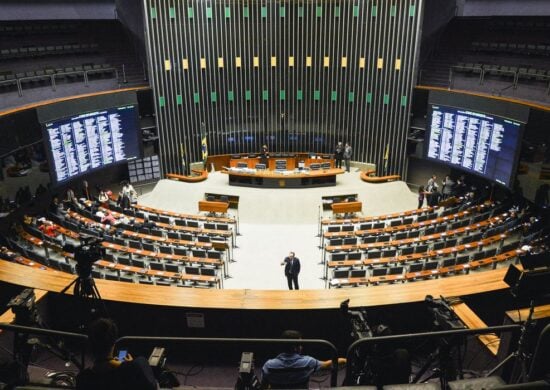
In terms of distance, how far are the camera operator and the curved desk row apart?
5.54 ft

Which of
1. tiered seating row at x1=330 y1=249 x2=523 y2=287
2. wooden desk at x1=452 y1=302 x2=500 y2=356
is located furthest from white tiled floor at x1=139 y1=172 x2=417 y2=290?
wooden desk at x1=452 y1=302 x2=500 y2=356

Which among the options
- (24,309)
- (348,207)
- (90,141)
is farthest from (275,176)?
(24,309)

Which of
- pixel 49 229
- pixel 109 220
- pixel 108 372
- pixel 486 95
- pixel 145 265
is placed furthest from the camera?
pixel 486 95

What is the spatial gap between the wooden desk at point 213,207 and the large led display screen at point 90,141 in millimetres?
3782

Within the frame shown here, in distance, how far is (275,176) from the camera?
15844 millimetres

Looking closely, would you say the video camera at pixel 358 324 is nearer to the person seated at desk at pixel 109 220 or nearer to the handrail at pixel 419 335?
the handrail at pixel 419 335

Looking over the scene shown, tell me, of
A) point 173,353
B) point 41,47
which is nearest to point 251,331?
point 173,353

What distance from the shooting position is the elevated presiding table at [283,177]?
15906mm

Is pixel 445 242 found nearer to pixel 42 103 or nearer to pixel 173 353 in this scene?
pixel 173 353

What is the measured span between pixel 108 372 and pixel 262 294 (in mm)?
2223

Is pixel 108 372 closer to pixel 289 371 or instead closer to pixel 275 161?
pixel 289 371

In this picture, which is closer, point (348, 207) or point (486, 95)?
point (486, 95)

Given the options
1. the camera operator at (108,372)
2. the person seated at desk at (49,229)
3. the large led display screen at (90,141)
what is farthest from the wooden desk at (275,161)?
the camera operator at (108,372)

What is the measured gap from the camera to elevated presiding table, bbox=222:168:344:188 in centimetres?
1591
